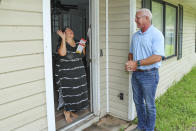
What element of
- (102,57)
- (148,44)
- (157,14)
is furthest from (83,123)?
(157,14)

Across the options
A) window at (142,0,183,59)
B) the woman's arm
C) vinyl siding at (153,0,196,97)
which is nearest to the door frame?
the woman's arm

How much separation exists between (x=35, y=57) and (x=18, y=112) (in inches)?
19.9

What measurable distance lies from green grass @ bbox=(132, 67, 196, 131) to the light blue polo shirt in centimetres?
104

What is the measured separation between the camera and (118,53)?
282 centimetres

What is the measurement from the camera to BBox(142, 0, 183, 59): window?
139 inches

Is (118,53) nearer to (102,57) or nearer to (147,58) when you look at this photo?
(102,57)

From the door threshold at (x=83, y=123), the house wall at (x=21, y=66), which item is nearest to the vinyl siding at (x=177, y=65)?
the door threshold at (x=83, y=123)

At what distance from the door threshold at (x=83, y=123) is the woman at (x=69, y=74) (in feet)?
0.44

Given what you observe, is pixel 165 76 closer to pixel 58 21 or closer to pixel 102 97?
pixel 102 97

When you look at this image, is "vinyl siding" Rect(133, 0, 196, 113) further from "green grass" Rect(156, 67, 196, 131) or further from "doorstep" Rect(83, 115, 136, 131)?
"doorstep" Rect(83, 115, 136, 131)

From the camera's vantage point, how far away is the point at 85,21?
5.94 m

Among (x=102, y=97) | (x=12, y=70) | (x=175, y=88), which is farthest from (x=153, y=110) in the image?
(x=175, y=88)

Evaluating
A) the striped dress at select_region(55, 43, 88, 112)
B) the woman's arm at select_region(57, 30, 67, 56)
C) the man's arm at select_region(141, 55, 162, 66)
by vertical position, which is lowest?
the striped dress at select_region(55, 43, 88, 112)

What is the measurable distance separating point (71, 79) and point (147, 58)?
40.9 inches
